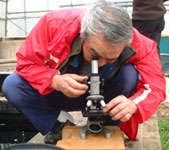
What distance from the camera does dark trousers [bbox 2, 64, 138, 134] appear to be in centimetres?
157

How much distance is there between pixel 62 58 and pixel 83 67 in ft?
0.48

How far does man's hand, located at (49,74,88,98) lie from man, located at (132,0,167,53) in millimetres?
1272

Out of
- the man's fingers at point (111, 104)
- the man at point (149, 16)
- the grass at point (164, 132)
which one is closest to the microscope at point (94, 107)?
the man's fingers at point (111, 104)

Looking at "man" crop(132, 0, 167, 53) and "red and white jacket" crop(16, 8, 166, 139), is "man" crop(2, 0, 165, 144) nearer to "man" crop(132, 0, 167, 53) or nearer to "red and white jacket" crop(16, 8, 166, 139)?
Answer: "red and white jacket" crop(16, 8, 166, 139)

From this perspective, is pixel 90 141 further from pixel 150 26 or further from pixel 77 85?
pixel 150 26

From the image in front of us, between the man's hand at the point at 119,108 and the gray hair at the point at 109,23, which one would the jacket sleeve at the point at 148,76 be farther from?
the gray hair at the point at 109,23

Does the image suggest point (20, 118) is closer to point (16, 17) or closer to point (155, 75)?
point (155, 75)

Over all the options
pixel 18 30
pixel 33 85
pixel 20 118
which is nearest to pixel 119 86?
pixel 33 85

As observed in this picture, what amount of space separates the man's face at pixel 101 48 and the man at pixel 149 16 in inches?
47.2

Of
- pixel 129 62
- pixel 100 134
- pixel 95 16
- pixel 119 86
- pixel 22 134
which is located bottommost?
pixel 22 134

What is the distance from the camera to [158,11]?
2.41 metres

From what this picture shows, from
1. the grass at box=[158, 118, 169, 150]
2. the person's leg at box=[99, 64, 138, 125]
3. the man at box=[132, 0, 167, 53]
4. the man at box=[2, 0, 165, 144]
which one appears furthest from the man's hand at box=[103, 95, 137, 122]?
the man at box=[132, 0, 167, 53]

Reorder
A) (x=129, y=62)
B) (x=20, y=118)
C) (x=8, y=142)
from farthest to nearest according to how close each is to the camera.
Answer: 1. (x=20, y=118)
2. (x=8, y=142)
3. (x=129, y=62)

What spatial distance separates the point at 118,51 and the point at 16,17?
35.9 feet
